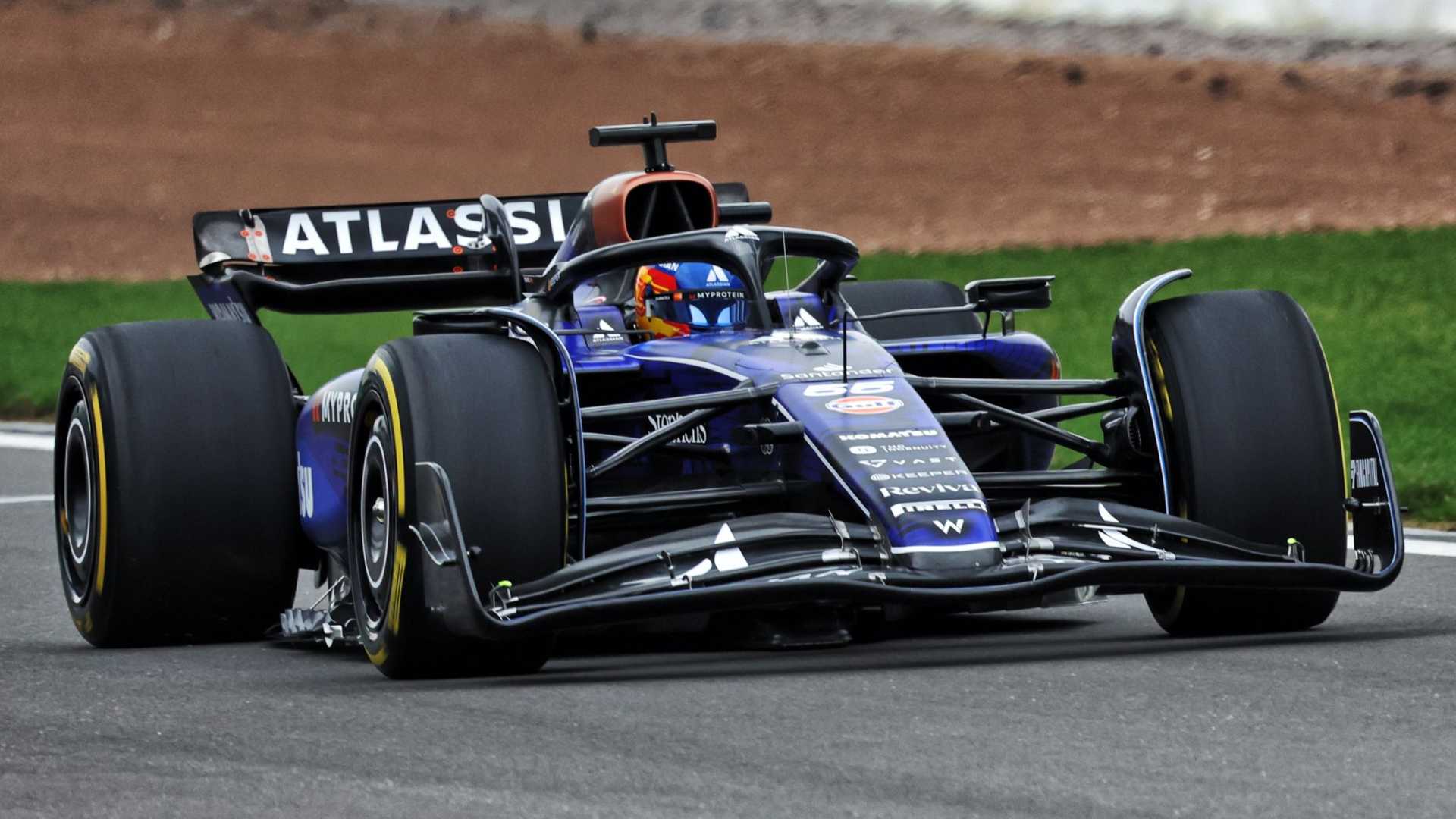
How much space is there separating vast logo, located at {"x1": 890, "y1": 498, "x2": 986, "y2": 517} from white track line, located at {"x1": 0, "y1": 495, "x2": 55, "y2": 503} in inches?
300

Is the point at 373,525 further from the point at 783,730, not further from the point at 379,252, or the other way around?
the point at 379,252

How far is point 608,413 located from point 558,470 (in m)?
0.44

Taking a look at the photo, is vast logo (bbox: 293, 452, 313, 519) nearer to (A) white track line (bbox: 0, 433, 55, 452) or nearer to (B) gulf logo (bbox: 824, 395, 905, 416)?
(B) gulf logo (bbox: 824, 395, 905, 416)

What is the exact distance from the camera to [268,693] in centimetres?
696

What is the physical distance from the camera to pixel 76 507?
8898mm

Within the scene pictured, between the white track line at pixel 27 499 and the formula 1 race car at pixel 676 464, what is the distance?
407 centimetres

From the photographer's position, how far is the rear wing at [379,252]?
9.52 metres

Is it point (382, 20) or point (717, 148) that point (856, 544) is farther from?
point (382, 20)

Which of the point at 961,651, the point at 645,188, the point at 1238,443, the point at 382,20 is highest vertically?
the point at 382,20

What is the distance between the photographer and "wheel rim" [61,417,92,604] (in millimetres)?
8711

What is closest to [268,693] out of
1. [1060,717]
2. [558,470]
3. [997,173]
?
[558,470]

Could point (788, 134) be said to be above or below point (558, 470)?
above

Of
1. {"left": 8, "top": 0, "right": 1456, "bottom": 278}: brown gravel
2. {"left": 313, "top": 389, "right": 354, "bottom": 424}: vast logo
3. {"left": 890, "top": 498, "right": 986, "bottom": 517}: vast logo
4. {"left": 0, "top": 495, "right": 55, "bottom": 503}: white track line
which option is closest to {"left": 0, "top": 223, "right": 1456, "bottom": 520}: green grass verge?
{"left": 8, "top": 0, "right": 1456, "bottom": 278}: brown gravel

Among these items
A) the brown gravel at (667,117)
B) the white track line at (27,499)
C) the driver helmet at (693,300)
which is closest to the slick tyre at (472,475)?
the driver helmet at (693,300)
